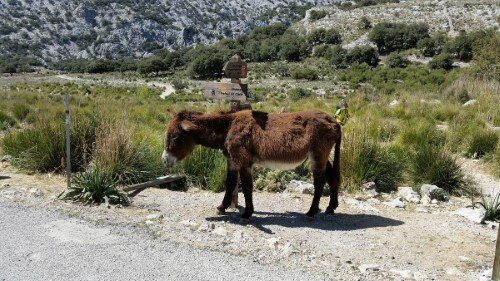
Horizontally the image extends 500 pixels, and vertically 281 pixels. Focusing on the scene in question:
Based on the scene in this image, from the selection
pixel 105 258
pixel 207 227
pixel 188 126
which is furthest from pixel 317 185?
pixel 105 258

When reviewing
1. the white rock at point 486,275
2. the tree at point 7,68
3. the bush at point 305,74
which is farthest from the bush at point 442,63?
the tree at point 7,68

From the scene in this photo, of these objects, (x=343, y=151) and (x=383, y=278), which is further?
(x=343, y=151)

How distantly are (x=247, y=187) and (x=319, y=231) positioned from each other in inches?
45.2

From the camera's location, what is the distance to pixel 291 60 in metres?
80.4

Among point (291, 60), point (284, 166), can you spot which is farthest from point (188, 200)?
point (291, 60)

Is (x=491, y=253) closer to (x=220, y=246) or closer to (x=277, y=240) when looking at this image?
(x=277, y=240)

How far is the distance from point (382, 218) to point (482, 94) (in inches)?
595

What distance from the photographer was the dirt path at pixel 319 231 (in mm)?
5309

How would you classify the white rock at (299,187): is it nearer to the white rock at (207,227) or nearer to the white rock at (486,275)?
the white rock at (207,227)

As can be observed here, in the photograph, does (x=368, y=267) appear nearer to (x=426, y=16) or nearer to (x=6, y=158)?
(x=6, y=158)

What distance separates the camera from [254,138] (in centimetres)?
638

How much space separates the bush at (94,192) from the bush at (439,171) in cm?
569

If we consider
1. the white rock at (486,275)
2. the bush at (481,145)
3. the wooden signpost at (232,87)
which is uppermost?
the wooden signpost at (232,87)

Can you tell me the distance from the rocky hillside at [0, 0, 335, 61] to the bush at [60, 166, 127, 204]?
103 m
